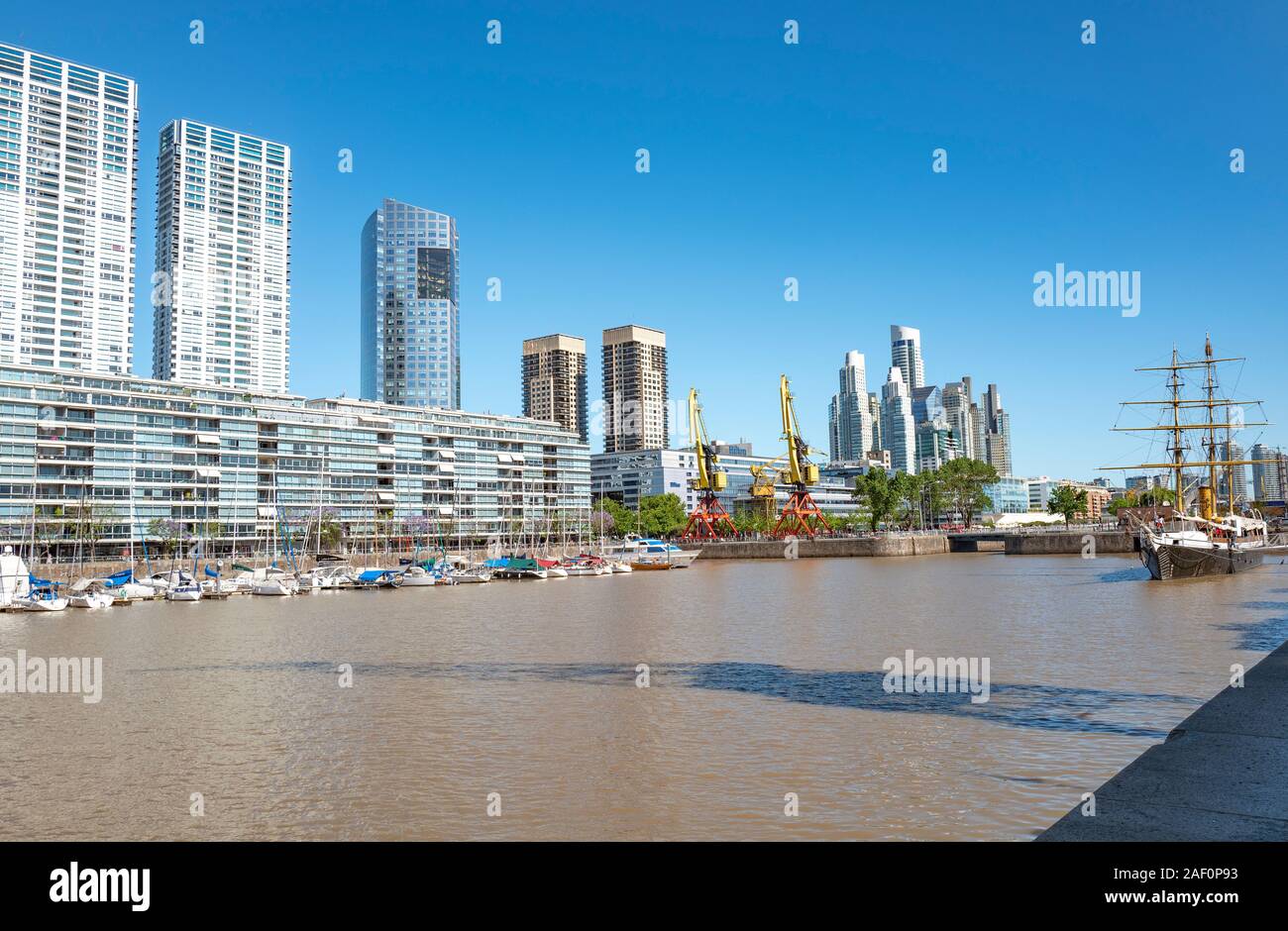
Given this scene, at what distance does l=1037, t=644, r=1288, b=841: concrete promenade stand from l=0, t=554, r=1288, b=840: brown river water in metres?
3.16

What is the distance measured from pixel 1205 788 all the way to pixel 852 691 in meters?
15.9

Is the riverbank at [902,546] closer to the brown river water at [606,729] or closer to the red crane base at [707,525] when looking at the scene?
the red crane base at [707,525]

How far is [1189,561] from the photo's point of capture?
68875mm

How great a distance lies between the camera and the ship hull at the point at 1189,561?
67062 millimetres

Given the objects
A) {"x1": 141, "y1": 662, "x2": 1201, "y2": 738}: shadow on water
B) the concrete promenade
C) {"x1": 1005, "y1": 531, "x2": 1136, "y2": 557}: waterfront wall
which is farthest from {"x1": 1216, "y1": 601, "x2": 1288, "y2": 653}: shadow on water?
{"x1": 1005, "y1": 531, "x2": 1136, "y2": 557}: waterfront wall

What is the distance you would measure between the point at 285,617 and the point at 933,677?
138 feet

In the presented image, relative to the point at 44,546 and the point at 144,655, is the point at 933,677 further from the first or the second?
the point at 44,546

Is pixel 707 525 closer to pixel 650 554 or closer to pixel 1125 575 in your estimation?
pixel 650 554

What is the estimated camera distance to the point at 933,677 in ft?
83.0

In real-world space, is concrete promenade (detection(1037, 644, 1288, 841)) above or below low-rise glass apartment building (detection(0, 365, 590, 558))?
below

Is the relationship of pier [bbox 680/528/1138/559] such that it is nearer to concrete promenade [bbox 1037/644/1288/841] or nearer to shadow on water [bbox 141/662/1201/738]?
shadow on water [bbox 141/662/1201/738]

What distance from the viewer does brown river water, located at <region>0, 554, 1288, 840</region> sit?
1395 cm

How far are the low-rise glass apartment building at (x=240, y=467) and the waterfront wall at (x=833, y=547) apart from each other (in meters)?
33.5
